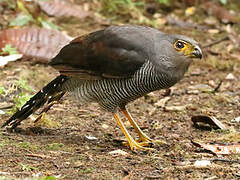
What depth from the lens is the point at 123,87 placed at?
511cm

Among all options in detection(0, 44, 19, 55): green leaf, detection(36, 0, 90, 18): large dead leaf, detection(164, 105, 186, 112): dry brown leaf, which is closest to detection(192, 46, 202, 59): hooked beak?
detection(164, 105, 186, 112): dry brown leaf

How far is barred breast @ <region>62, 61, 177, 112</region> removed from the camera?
5.04 metres

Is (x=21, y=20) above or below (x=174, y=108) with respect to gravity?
above

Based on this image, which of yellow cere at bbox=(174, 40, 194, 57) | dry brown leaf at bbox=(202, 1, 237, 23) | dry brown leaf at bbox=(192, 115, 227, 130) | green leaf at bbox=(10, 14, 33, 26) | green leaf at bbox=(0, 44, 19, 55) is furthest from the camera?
dry brown leaf at bbox=(202, 1, 237, 23)

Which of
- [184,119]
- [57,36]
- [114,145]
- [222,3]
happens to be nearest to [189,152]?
[114,145]

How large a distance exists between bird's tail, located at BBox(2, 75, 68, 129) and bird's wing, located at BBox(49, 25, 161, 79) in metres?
0.36

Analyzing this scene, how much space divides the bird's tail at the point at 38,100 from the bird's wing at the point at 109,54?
1.18 ft

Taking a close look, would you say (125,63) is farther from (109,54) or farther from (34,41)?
(34,41)

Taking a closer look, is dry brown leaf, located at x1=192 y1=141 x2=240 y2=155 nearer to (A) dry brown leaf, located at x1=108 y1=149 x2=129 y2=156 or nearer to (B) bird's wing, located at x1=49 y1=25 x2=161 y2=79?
(A) dry brown leaf, located at x1=108 y1=149 x2=129 y2=156

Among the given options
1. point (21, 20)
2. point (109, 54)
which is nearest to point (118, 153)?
point (109, 54)

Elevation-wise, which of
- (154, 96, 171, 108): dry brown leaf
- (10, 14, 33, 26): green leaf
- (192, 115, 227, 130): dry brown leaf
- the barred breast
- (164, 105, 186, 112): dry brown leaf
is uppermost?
the barred breast

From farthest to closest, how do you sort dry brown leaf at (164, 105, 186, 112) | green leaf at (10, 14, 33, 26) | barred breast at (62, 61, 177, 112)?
1. green leaf at (10, 14, 33, 26)
2. dry brown leaf at (164, 105, 186, 112)
3. barred breast at (62, 61, 177, 112)

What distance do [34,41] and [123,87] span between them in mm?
3137

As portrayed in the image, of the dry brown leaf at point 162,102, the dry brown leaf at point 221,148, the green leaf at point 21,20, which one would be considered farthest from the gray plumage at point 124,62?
the green leaf at point 21,20
